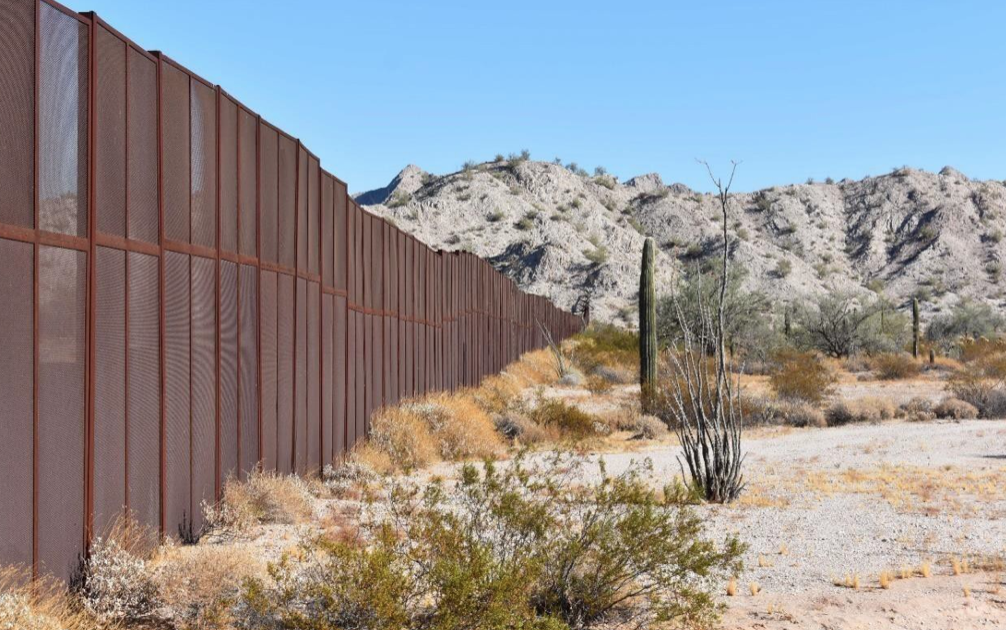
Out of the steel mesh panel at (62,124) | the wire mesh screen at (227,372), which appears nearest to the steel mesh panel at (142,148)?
the steel mesh panel at (62,124)

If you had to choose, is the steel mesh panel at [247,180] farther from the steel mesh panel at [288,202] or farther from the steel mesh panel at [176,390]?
the steel mesh panel at [176,390]

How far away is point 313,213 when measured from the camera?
1316 centimetres

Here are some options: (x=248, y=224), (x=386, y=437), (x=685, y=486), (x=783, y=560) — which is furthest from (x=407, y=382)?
(x=783, y=560)

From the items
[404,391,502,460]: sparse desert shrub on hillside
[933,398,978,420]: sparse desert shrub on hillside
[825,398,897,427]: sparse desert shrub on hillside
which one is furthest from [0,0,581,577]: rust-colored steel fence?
[933,398,978,420]: sparse desert shrub on hillside

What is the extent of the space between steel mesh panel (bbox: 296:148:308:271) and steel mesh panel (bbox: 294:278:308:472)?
0.87 feet

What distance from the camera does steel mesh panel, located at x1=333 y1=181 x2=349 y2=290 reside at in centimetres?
1428

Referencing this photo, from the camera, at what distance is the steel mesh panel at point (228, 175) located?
9781 millimetres

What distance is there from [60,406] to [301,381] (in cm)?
569

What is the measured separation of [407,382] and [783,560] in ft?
35.9

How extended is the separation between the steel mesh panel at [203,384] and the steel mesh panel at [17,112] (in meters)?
2.56

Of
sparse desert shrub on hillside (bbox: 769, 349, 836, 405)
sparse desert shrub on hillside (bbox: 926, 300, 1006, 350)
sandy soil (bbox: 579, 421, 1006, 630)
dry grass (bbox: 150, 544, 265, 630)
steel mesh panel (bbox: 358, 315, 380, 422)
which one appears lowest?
sandy soil (bbox: 579, 421, 1006, 630)

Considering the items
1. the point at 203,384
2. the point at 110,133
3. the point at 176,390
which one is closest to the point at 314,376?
the point at 203,384

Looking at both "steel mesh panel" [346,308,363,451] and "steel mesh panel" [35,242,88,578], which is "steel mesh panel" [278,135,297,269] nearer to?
"steel mesh panel" [346,308,363,451]

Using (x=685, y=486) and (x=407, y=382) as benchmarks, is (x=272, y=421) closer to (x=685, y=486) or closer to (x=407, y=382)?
(x=685, y=486)
